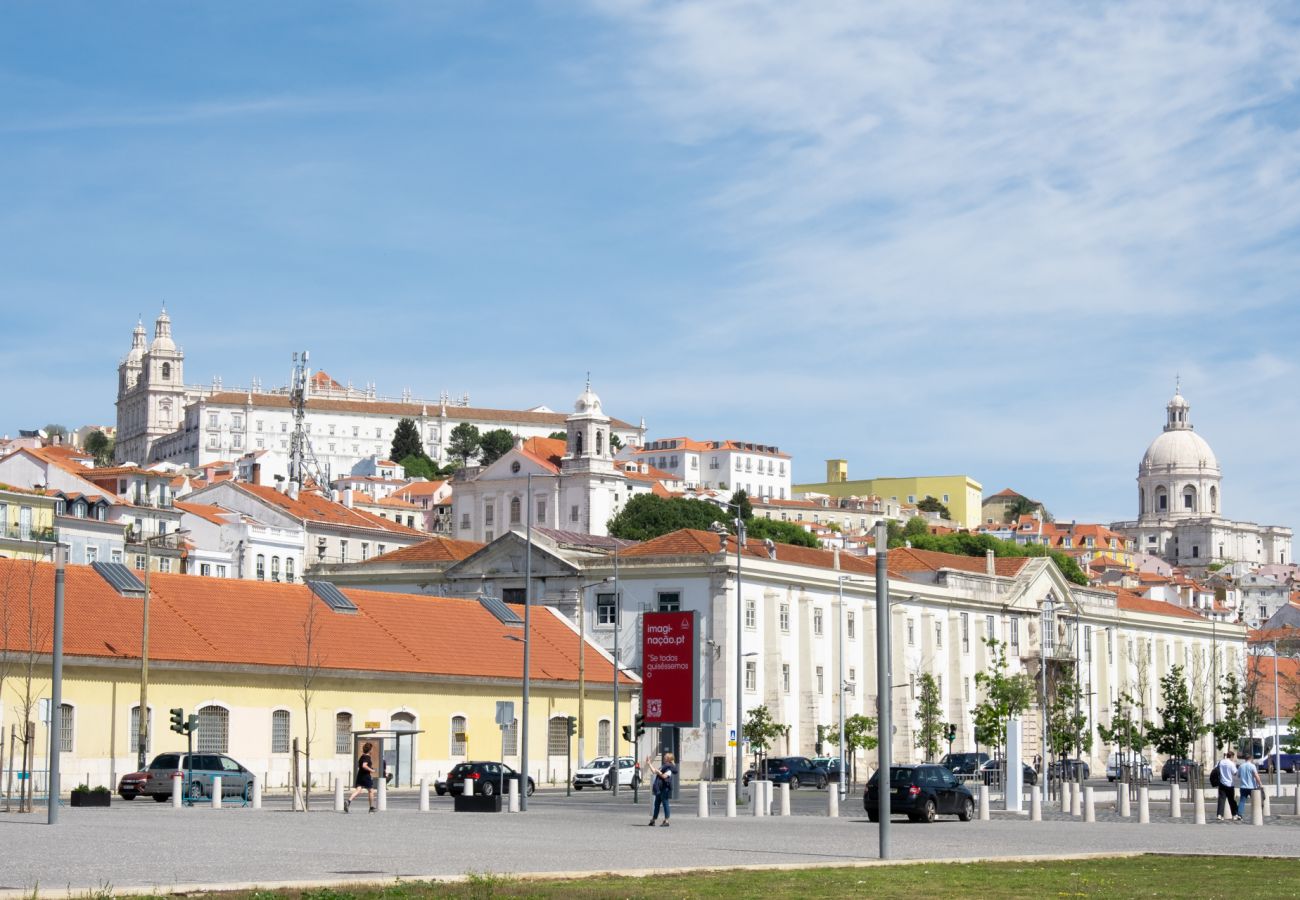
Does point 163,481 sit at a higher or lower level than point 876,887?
higher

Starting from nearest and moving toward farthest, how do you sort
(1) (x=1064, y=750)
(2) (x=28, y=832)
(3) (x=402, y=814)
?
1. (2) (x=28, y=832)
2. (3) (x=402, y=814)
3. (1) (x=1064, y=750)

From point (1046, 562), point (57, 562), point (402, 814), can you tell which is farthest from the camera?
point (1046, 562)

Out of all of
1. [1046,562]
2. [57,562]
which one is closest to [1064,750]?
[1046,562]

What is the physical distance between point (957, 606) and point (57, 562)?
69532mm

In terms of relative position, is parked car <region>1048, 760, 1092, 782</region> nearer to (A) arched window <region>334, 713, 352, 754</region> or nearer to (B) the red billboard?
(B) the red billboard

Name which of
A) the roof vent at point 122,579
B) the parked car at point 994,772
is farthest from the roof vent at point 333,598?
the parked car at point 994,772

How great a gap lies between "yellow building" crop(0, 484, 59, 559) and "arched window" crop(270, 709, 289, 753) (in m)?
35.0

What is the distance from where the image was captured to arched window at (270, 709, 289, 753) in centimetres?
6406

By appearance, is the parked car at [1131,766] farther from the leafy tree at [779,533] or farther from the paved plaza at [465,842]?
the leafy tree at [779,533]

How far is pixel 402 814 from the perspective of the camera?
142 ft

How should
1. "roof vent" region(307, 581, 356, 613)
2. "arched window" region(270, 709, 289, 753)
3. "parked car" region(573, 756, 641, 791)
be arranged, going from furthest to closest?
"roof vent" region(307, 581, 356, 613) → "parked car" region(573, 756, 641, 791) → "arched window" region(270, 709, 289, 753)

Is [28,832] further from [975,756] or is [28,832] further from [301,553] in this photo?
[301,553]

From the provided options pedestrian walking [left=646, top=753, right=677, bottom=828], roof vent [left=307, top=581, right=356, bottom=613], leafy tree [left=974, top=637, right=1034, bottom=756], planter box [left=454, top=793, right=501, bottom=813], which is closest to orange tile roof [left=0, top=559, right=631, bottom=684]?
roof vent [left=307, top=581, right=356, bottom=613]

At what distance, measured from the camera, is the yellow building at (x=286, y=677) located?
5897 centimetres
